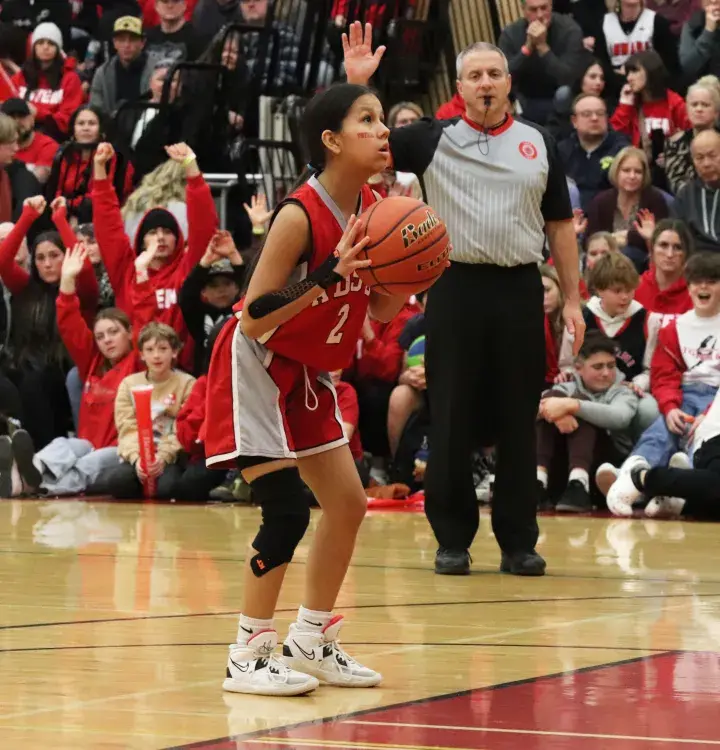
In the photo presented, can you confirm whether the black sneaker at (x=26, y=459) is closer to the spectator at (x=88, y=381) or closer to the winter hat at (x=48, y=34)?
the spectator at (x=88, y=381)

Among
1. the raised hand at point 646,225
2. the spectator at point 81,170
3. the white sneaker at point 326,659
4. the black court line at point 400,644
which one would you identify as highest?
the spectator at point 81,170

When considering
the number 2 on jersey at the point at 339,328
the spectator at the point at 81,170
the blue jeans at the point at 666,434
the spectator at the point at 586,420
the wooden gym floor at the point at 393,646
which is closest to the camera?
the wooden gym floor at the point at 393,646

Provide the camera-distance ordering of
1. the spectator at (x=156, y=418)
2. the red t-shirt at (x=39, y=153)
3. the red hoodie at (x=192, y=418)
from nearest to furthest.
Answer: the red hoodie at (x=192, y=418), the spectator at (x=156, y=418), the red t-shirt at (x=39, y=153)

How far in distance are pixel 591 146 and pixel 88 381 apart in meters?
4.27

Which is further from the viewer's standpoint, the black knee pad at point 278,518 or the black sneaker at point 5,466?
the black sneaker at point 5,466

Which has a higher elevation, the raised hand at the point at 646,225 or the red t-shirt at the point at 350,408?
the raised hand at the point at 646,225

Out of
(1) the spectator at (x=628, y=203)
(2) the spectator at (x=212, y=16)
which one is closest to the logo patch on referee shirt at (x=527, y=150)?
(1) the spectator at (x=628, y=203)

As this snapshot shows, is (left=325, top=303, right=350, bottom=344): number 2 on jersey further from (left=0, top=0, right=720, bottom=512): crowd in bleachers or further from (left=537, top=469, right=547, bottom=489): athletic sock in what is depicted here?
(left=537, top=469, right=547, bottom=489): athletic sock

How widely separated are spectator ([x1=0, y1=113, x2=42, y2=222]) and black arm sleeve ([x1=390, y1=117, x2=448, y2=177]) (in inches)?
290

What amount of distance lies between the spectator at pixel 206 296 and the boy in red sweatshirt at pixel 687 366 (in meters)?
3.17

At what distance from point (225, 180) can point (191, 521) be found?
188 inches

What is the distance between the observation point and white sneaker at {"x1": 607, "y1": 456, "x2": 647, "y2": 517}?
1059 cm

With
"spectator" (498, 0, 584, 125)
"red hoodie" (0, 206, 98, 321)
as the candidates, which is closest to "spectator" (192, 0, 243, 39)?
"spectator" (498, 0, 584, 125)

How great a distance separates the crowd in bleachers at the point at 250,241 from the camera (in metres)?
11.3
